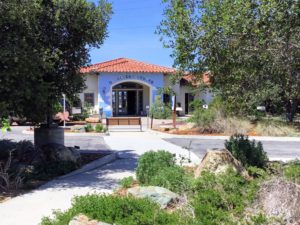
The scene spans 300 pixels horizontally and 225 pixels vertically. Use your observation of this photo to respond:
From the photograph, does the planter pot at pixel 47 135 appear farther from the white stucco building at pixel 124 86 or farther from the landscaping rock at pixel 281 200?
the white stucco building at pixel 124 86

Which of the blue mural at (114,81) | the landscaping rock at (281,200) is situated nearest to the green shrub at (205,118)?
the blue mural at (114,81)

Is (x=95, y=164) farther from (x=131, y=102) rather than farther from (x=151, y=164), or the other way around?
(x=131, y=102)

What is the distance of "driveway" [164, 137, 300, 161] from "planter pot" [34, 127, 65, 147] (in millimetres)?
4149

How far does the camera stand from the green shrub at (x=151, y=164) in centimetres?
872

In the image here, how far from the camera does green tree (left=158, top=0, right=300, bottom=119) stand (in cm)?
720

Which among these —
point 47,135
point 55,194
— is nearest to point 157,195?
point 55,194

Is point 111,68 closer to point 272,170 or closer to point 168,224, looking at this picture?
point 272,170

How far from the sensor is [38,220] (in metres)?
6.59

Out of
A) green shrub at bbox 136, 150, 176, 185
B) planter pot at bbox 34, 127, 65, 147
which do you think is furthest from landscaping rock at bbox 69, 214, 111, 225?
planter pot at bbox 34, 127, 65, 147

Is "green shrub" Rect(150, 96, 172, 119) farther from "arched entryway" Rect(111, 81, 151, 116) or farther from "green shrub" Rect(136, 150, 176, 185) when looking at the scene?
"green shrub" Rect(136, 150, 176, 185)

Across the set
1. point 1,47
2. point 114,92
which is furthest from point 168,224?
point 114,92

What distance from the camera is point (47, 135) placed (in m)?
12.9

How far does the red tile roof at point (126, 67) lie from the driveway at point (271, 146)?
1857 centimetres

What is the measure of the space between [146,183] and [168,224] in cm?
340
